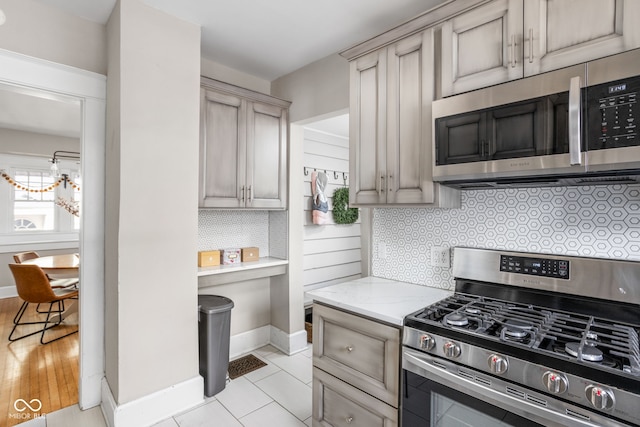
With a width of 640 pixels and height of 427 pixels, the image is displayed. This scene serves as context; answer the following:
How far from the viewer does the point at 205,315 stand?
243 centimetres

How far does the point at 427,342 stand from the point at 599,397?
0.55m

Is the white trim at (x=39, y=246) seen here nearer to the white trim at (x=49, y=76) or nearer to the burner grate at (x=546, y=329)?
the white trim at (x=49, y=76)

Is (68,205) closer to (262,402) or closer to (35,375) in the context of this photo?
(35,375)

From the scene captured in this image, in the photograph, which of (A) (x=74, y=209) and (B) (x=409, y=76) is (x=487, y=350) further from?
(A) (x=74, y=209)

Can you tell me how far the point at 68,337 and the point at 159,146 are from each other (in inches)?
112

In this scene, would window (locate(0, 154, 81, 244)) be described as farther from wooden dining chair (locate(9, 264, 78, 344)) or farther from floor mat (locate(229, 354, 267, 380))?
floor mat (locate(229, 354, 267, 380))

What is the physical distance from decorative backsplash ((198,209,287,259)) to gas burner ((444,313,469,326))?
2.01 meters

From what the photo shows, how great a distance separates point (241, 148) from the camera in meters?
2.82

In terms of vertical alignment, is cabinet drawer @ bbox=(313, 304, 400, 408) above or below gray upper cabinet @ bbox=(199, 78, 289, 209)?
below

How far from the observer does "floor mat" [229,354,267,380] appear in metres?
2.77

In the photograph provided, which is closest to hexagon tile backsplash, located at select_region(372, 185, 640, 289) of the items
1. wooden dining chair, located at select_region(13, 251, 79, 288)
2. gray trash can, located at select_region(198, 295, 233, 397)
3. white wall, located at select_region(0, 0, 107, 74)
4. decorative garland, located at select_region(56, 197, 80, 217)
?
gray trash can, located at select_region(198, 295, 233, 397)

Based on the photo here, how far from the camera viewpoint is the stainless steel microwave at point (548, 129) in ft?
3.84

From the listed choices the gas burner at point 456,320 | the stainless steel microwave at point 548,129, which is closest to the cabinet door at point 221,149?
the stainless steel microwave at point 548,129

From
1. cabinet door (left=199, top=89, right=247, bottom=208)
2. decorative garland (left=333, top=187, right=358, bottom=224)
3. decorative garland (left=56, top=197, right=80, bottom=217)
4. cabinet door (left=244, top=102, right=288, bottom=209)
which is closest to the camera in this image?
cabinet door (left=199, top=89, right=247, bottom=208)
